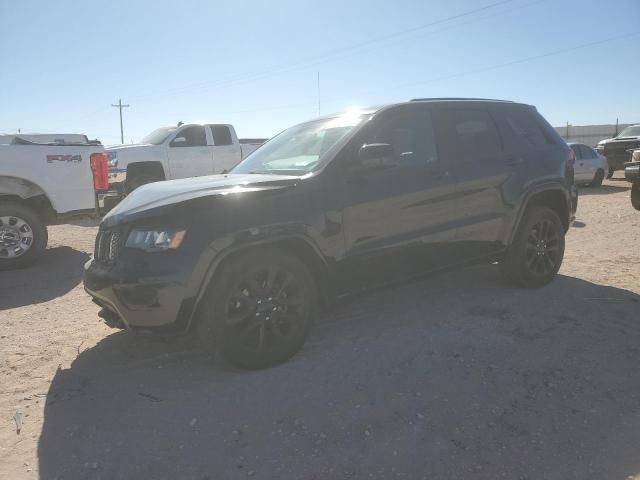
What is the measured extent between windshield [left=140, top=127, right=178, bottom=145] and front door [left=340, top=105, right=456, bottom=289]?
1040 cm

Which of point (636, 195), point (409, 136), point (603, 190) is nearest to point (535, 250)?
point (409, 136)

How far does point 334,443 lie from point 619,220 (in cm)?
872

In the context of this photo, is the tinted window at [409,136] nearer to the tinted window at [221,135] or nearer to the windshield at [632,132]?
the tinted window at [221,135]

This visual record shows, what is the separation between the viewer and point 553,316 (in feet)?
14.2

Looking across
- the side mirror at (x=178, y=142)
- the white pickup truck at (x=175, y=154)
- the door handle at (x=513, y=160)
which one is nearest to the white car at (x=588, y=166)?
the white pickup truck at (x=175, y=154)

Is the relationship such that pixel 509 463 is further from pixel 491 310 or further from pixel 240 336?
pixel 491 310

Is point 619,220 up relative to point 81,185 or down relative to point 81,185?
down

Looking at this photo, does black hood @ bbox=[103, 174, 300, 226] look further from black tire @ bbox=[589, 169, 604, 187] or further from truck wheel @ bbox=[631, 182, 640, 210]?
black tire @ bbox=[589, 169, 604, 187]

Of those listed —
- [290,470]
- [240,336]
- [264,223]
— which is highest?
[264,223]

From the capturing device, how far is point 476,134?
15.1ft

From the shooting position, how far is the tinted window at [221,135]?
13828 mm

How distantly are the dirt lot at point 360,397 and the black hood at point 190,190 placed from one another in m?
1.15

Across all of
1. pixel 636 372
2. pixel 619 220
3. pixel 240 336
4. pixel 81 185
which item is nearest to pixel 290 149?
pixel 240 336

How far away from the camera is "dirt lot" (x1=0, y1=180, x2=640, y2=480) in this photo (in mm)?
2504
